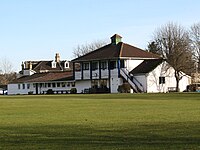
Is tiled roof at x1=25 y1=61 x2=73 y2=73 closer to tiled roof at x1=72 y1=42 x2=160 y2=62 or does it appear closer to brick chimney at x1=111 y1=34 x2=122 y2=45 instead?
tiled roof at x1=72 y1=42 x2=160 y2=62

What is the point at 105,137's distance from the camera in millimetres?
13883

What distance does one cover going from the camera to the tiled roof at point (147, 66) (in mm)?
83681

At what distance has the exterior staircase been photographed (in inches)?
3244

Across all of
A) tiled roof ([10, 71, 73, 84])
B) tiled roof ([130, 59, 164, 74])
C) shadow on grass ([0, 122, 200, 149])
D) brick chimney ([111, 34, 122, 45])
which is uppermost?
brick chimney ([111, 34, 122, 45])

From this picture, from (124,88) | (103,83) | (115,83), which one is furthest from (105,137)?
(103,83)

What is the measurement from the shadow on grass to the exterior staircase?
2546 inches

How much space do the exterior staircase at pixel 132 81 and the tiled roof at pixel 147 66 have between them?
1.14 m

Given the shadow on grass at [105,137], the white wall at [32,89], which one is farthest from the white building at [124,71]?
the shadow on grass at [105,137]

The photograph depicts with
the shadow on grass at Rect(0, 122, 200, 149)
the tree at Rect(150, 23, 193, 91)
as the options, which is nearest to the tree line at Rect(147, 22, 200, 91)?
the tree at Rect(150, 23, 193, 91)

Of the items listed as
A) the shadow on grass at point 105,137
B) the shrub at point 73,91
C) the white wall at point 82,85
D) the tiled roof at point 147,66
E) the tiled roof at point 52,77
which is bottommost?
the shadow on grass at point 105,137

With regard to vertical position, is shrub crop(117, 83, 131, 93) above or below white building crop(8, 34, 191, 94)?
below

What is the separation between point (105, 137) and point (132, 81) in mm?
70215

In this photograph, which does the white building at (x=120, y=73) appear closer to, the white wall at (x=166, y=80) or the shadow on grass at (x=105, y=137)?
the white wall at (x=166, y=80)

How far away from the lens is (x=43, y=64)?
418 ft
